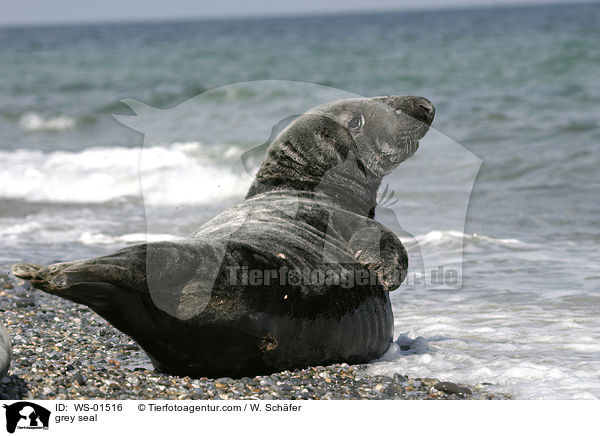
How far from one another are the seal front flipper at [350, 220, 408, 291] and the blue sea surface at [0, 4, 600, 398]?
1.79 ft

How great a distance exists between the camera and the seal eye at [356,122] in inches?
218

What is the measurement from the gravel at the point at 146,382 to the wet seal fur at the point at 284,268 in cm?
9

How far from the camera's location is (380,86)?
2231 centimetres

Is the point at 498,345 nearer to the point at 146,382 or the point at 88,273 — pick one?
the point at 146,382

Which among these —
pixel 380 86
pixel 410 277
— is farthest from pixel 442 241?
pixel 380 86

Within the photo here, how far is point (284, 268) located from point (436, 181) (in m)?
7.86

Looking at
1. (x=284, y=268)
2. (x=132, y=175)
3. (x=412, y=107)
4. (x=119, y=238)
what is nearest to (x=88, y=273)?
(x=284, y=268)

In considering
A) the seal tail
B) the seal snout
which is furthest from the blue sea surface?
the seal tail

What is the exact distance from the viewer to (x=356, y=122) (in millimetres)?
5551

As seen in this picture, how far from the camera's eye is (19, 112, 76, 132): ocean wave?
800 inches

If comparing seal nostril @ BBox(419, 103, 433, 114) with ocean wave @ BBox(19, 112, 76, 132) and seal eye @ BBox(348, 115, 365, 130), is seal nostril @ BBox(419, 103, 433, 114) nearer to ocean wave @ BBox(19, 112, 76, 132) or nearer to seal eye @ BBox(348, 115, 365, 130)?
seal eye @ BBox(348, 115, 365, 130)

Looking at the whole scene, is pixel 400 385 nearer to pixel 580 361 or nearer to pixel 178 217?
pixel 580 361
